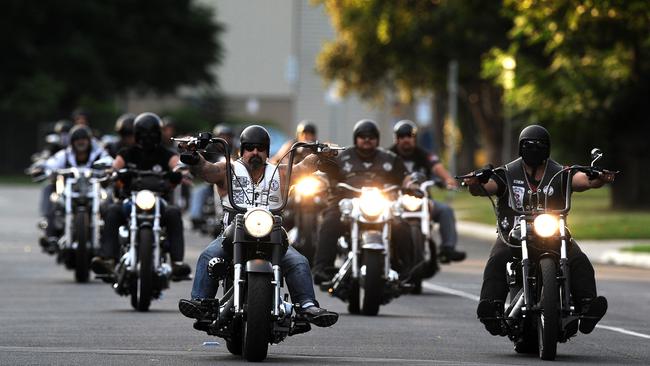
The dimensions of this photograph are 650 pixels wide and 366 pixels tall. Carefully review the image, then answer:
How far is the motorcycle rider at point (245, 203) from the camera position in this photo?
481 inches

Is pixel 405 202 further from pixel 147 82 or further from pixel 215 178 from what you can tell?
pixel 147 82

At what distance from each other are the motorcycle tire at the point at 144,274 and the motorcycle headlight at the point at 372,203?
1.89 meters

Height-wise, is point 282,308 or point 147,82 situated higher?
point 147,82

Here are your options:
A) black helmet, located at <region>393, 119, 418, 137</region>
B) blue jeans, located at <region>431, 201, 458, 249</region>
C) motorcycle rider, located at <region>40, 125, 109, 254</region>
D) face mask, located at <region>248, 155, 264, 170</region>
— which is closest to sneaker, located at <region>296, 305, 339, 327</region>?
face mask, located at <region>248, 155, 264, 170</region>

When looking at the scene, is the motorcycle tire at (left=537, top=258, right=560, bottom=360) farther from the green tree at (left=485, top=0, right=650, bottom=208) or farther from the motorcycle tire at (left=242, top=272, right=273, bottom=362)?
the green tree at (left=485, top=0, right=650, bottom=208)

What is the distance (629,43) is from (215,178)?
2892cm

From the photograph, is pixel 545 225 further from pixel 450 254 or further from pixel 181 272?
pixel 450 254

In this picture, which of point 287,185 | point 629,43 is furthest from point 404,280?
point 629,43

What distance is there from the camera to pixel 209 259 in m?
12.4

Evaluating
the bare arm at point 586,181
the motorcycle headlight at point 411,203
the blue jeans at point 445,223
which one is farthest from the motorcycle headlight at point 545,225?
the blue jeans at point 445,223

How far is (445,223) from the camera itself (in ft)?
66.6

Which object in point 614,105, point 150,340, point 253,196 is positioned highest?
point 614,105

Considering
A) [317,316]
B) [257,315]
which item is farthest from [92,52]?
[257,315]

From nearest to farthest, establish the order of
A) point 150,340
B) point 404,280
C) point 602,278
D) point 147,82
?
point 150,340 < point 404,280 < point 602,278 < point 147,82
